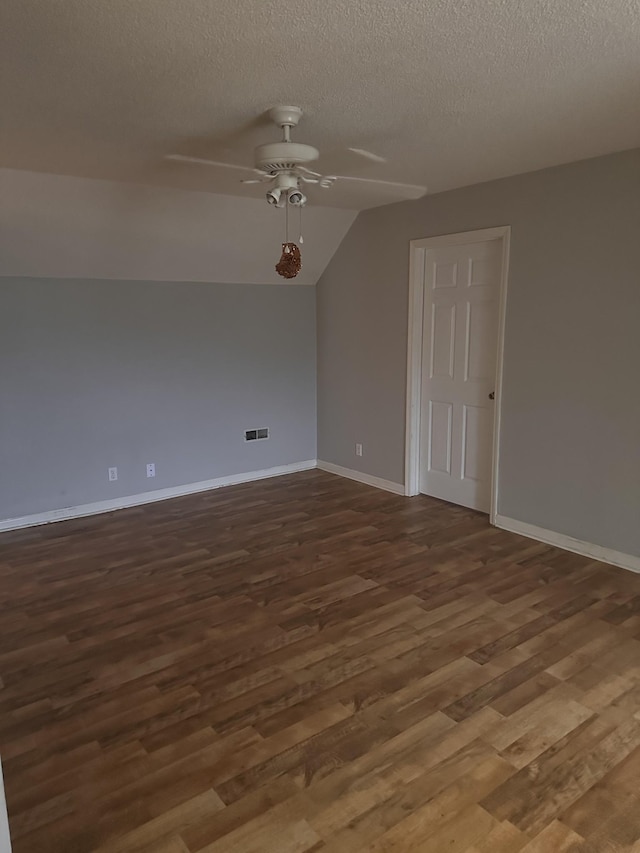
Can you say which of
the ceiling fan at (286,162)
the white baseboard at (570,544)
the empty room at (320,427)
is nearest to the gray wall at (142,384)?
the empty room at (320,427)

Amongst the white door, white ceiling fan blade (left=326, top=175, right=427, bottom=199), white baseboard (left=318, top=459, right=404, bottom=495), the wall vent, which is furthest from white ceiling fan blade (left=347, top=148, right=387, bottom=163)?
the wall vent

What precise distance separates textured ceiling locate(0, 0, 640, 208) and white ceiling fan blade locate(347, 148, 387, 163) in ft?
0.19

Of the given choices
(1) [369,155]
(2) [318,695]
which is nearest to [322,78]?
(1) [369,155]

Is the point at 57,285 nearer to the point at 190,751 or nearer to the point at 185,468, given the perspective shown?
the point at 185,468

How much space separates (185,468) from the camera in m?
5.14

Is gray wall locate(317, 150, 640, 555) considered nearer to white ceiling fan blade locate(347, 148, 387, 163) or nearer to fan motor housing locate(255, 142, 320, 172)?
white ceiling fan blade locate(347, 148, 387, 163)

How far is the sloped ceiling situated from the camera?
12.3ft

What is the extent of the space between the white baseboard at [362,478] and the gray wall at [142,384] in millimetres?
258

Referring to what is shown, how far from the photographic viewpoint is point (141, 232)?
4.27m

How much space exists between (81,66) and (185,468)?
3.48 metres

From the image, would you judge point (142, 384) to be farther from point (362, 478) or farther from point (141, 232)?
point (362, 478)

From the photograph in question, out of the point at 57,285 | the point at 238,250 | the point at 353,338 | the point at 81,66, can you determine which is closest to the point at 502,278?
the point at 353,338

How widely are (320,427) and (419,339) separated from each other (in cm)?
152

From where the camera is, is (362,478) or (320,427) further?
(320,427)
